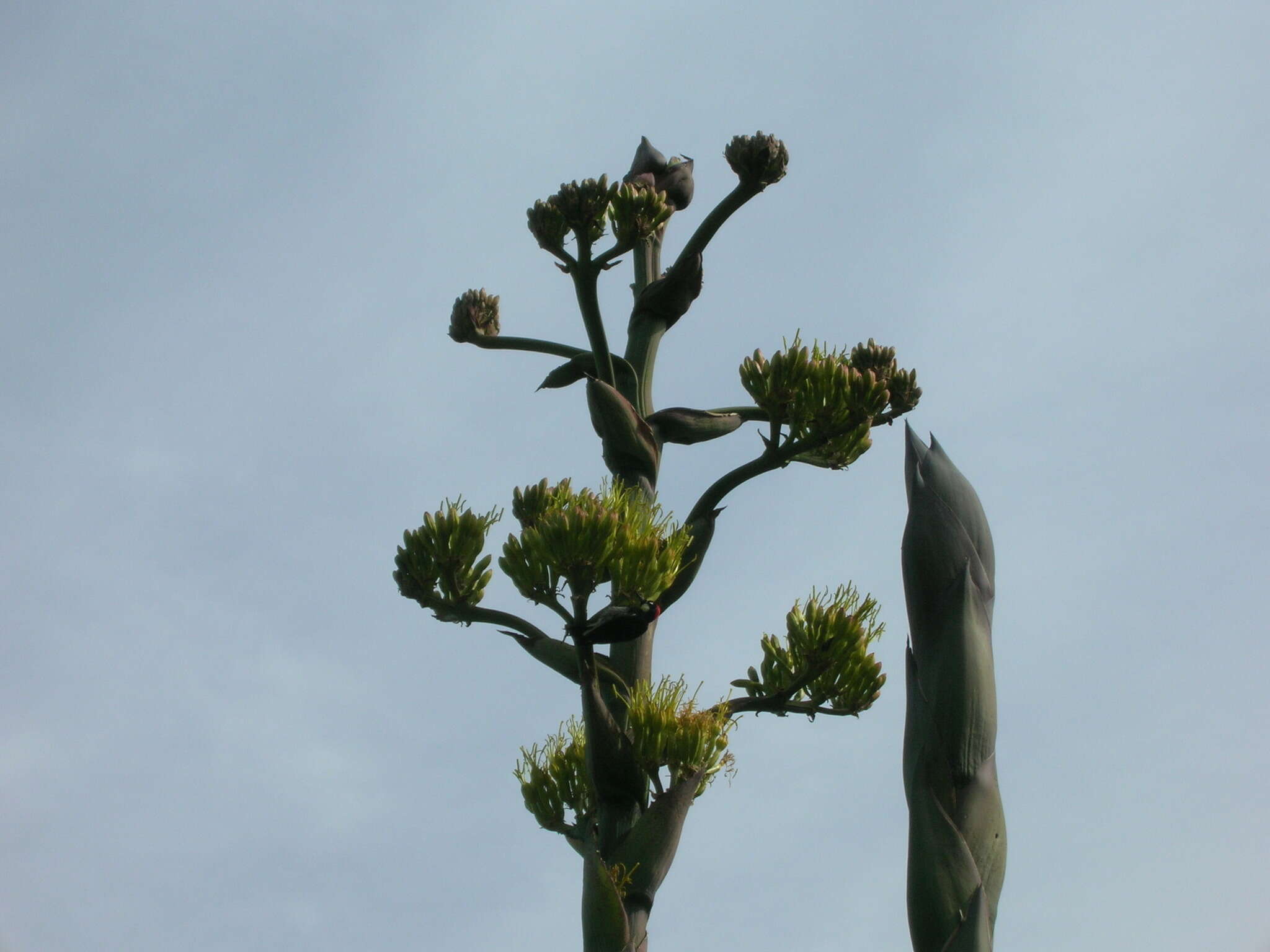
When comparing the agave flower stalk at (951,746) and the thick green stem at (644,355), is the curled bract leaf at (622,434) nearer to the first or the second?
the thick green stem at (644,355)

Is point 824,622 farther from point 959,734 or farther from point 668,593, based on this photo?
point 959,734

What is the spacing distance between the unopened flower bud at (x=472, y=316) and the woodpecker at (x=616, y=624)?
4.43 ft

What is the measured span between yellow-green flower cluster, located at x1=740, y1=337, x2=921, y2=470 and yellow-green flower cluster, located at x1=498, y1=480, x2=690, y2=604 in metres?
0.59

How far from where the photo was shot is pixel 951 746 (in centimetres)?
163

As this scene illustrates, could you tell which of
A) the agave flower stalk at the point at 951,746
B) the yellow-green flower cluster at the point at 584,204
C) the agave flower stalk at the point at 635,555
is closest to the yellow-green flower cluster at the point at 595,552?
the agave flower stalk at the point at 635,555

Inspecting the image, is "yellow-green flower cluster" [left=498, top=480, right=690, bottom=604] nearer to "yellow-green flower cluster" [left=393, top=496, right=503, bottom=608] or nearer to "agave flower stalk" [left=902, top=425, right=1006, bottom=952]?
"yellow-green flower cluster" [left=393, top=496, right=503, bottom=608]

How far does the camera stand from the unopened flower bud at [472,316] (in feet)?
13.2

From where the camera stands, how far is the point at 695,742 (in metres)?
3.03

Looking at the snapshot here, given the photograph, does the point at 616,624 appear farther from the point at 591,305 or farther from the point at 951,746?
the point at 951,746

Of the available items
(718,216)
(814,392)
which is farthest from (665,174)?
(814,392)

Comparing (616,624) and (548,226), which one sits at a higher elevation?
(548,226)

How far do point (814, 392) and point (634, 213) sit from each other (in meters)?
0.80

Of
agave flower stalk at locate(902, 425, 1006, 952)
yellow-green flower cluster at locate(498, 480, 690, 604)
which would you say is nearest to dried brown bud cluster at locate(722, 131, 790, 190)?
yellow-green flower cluster at locate(498, 480, 690, 604)

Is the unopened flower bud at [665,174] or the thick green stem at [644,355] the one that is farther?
the unopened flower bud at [665,174]
